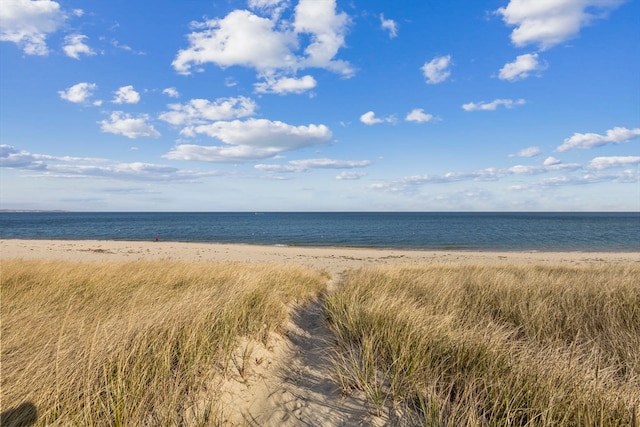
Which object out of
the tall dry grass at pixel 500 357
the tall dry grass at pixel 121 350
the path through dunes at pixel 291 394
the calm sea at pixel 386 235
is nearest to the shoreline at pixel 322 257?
the calm sea at pixel 386 235

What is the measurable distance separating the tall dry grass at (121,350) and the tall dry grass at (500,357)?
1.64 m

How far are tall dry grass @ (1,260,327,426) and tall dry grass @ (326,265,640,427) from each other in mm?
1639

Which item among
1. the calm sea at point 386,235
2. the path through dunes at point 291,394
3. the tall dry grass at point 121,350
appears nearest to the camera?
the tall dry grass at point 121,350

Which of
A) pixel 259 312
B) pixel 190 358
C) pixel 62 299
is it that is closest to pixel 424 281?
pixel 259 312

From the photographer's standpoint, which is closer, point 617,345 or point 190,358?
point 190,358

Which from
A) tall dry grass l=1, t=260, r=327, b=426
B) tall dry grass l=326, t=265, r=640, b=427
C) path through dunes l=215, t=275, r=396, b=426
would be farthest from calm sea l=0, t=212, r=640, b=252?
path through dunes l=215, t=275, r=396, b=426

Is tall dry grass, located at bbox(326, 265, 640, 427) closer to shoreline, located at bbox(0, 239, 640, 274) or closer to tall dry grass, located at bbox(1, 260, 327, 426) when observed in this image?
tall dry grass, located at bbox(1, 260, 327, 426)

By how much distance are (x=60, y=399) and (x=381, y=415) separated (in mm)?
3233

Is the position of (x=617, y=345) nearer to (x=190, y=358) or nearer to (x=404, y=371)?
(x=404, y=371)

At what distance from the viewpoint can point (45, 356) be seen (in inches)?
149

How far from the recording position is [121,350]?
12.1 ft

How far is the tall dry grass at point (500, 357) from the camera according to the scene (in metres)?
3.15

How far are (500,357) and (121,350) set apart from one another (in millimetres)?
4550

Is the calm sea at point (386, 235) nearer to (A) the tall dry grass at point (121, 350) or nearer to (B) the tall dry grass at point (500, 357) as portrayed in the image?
(B) the tall dry grass at point (500, 357)
